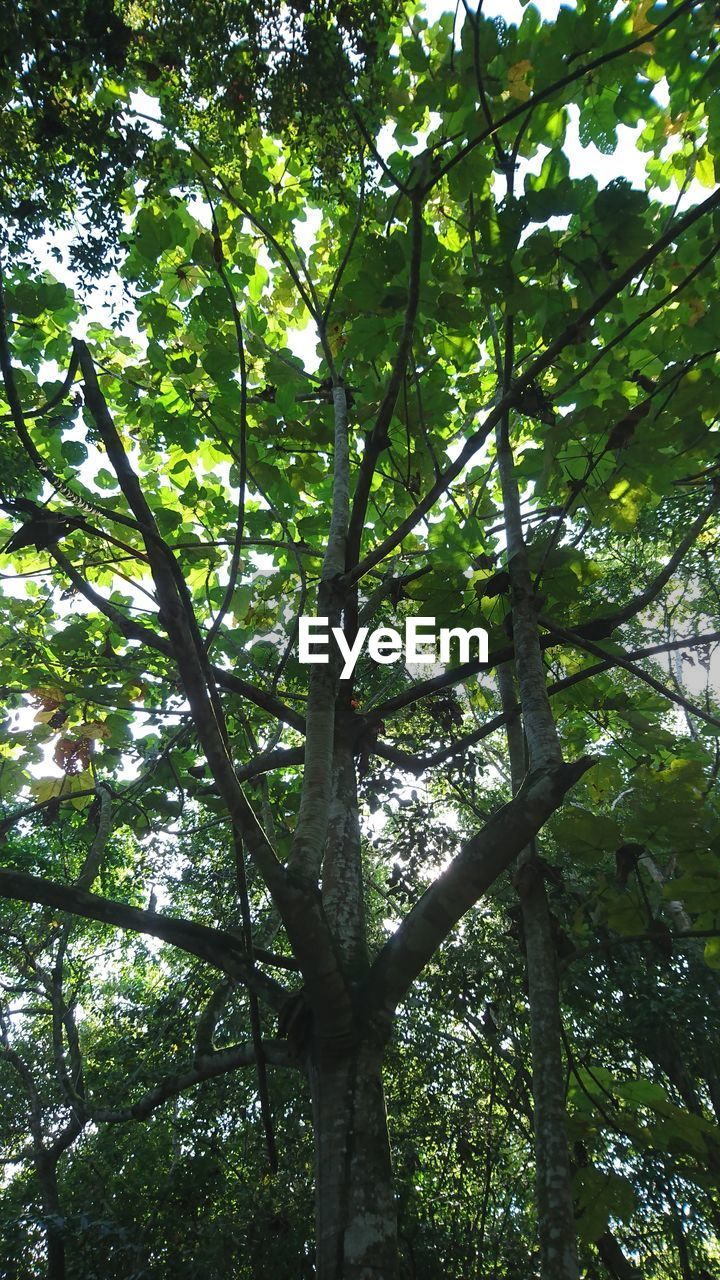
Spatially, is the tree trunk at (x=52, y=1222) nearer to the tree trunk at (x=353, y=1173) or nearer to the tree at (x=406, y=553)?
the tree at (x=406, y=553)

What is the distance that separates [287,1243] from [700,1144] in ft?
13.1

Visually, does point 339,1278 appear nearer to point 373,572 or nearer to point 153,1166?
point 373,572

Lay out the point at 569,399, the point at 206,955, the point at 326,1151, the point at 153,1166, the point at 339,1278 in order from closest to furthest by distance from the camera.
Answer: the point at 339,1278 < the point at 326,1151 < the point at 206,955 < the point at 569,399 < the point at 153,1166

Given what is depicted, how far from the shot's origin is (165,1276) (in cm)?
443

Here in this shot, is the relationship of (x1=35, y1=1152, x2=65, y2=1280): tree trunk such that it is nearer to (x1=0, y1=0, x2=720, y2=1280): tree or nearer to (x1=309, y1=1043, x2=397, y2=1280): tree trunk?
(x1=0, y1=0, x2=720, y2=1280): tree

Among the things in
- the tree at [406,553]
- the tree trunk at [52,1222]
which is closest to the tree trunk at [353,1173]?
the tree at [406,553]

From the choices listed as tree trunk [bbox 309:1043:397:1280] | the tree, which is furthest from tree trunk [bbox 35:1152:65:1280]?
tree trunk [bbox 309:1043:397:1280]

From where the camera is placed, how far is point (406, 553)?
3367 mm

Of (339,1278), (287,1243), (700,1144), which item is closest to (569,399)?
(700,1144)

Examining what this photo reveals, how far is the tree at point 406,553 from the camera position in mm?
1775

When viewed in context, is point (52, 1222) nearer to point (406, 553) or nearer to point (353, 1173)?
point (353, 1173)

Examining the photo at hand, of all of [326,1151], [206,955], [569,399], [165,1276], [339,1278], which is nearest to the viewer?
[339,1278]

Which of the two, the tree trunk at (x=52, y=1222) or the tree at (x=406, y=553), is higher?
the tree at (x=406, y=553)

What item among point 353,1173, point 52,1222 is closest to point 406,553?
point 353,1173
